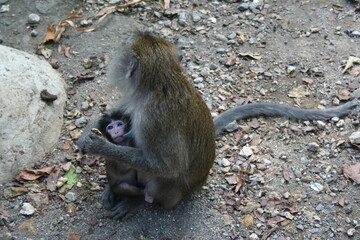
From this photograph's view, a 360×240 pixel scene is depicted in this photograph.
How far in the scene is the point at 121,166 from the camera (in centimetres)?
468

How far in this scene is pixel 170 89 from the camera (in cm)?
429

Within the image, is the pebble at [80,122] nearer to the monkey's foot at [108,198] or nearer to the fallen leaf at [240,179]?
the monkey's foot at [108,198]

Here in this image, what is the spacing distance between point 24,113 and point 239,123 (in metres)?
2.22

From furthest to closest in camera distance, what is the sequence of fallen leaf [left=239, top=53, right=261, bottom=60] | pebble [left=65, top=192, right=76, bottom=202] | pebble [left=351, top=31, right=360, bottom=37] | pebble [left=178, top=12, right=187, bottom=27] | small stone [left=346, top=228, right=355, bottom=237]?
1. pebble [left=178, top=12, right=187, bottom=27]
2. pebble [left=351, top=31, right=360, bottom=37]
3. fallen leaf [left=239, top=53, right=261, bottom=60]
4. pebble [left=65, top=192, right=76, bottom=202]
5. small stone [left=346, top=228, right=355, bottom=237]

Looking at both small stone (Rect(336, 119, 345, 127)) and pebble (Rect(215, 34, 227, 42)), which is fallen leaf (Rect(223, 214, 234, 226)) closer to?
small stone (Rect(336, 119, 345, 127))

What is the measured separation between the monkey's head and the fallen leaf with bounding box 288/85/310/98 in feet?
6.94

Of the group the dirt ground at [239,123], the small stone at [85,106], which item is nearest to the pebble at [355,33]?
the dirt ground at [239,123]

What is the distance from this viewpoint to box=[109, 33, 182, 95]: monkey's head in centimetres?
423

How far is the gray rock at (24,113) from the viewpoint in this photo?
199 inches

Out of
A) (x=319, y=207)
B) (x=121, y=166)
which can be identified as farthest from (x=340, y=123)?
(x=121, y=166)

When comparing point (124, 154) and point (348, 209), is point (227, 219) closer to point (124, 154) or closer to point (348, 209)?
point (348, 209)

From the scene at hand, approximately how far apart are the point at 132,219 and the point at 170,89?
4.32 ft

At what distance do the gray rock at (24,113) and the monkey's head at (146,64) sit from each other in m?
1.37

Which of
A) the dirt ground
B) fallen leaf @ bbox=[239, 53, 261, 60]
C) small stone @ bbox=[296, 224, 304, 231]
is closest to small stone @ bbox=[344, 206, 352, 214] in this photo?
the dirt ground
